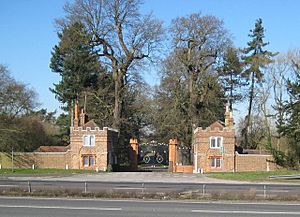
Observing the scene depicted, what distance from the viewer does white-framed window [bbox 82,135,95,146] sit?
6084 centimetres

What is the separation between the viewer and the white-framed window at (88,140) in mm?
60844

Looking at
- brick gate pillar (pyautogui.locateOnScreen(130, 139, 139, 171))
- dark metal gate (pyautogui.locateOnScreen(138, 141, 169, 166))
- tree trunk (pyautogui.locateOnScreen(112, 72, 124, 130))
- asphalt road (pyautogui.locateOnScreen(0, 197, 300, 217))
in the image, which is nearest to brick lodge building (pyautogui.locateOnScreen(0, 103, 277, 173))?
tree trunk (pyautogui.locateOnScreen(112, 72, 124, 130))

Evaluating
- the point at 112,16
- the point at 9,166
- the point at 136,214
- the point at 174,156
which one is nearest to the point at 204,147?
the point at 174,156

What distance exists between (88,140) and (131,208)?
4428cm

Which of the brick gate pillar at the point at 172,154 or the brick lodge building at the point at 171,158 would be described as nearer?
the brick lodge building at the point at 171,158

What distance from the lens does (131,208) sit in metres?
17.3

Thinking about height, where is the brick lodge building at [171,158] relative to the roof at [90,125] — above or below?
below

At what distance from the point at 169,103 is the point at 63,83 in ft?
57.7

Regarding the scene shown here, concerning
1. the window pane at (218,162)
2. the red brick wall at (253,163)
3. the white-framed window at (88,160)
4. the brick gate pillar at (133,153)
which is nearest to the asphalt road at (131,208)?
the red brick wall at (253,163)

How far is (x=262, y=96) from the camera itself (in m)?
65.9

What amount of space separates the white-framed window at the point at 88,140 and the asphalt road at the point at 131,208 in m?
40.1

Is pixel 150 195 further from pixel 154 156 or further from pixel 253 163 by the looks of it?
pixel 154 156

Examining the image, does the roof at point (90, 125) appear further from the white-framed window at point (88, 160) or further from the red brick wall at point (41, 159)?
the red brick wall at point (41, 159)

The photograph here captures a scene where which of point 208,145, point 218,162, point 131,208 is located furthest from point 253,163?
point 131,208
